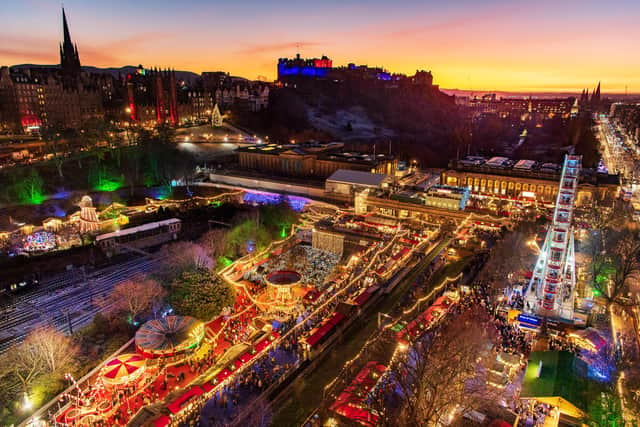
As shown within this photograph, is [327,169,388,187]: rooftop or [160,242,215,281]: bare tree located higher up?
[327,169,388,187]: rooftop

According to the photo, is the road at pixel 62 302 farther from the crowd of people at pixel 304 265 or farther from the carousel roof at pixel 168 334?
the crowd of people at pixel 304 265

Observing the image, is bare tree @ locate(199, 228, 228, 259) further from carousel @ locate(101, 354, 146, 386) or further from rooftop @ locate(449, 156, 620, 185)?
rooftop @ locate(449, 156, 620, 185)

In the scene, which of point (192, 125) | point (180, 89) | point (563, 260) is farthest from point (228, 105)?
point (563, 260)

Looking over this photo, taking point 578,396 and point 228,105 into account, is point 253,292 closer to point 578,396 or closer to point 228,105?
point 578,396

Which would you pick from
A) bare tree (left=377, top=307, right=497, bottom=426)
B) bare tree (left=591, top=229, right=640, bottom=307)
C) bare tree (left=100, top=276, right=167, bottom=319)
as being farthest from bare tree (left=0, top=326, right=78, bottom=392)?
bare tree (left=591, top=229, right=640, bottom=307)

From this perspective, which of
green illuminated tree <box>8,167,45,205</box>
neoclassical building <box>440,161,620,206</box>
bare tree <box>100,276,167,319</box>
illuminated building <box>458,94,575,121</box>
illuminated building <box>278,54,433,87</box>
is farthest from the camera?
illuminated building <box>458,94,575,121</box>

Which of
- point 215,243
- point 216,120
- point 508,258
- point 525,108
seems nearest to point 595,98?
point 525,108

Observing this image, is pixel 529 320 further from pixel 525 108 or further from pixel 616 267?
pixel 525 108

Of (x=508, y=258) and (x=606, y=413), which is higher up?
(x=508, y=258)
